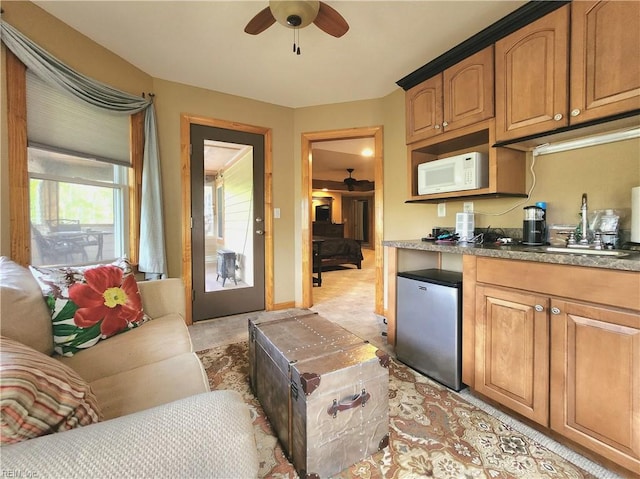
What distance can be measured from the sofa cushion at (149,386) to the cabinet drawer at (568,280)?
1544mm

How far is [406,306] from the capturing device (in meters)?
2.08

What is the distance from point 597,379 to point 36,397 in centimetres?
189

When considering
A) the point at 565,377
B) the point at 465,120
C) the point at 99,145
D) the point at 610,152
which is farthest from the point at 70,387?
the point at 610,152

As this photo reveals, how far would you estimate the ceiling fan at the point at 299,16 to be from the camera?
1.62 meters

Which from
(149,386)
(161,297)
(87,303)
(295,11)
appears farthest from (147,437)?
(295,11)

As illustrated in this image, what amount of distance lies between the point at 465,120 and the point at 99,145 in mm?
2861

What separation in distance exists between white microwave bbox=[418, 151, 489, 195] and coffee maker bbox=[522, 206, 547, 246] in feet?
1.19

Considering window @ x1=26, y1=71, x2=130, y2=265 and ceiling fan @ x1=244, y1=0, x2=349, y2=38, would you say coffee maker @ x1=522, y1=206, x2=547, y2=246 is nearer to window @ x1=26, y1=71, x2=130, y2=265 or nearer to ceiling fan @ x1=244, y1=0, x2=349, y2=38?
ceiling fan @ x1=244, y1=0, x2=349, y2=38

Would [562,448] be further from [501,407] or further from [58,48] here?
[58,48]

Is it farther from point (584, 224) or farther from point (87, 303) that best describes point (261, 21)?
point (584, 224)

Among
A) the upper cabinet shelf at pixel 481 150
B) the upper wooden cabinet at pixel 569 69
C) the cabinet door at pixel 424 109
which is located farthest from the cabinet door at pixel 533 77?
the cabinet door at pixel 424 109

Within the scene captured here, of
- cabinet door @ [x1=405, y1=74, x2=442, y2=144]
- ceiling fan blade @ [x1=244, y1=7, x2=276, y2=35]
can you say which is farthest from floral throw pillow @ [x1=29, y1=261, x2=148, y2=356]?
cabinet door @ [x1=405, y1=74, x2=442, y2=144]

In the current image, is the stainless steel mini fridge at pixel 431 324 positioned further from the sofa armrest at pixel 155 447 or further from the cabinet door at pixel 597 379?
the sofa armrest at pixel 155 447

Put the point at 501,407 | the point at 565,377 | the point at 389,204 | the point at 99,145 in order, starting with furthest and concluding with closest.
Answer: the point at 389,204, the point at 99,145, the point at 501,407, the point at 565,377
